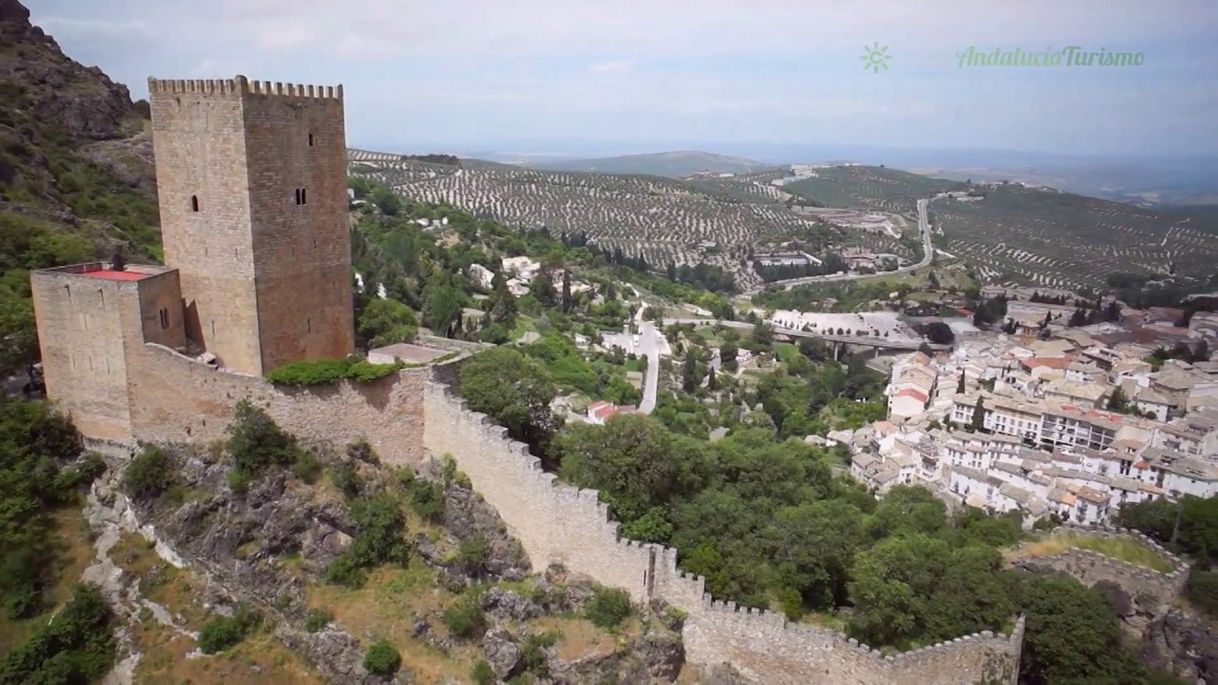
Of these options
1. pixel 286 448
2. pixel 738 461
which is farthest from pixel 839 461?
pixel 286 448

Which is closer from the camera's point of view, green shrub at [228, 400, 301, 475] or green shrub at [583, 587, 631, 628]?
green shrub at [583, 587, 631, 628]

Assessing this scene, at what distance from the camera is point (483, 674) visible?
15281 mm

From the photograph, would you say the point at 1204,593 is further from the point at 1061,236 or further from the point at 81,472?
the point at 1061,236

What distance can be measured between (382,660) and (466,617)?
5.55ft

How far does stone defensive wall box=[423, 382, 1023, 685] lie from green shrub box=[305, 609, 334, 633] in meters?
3.96

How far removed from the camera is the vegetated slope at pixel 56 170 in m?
24.5

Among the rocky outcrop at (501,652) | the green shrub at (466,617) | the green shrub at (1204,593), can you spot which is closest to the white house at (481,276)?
the green shrub at (466,617)

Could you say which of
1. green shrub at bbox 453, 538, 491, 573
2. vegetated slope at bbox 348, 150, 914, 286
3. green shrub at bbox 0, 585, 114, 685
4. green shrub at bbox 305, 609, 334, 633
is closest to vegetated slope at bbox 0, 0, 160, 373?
green shrub at bbox 0, 585, 114, 685

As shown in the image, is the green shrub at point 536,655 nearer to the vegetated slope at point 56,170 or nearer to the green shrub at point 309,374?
the green shrub at point 309,374

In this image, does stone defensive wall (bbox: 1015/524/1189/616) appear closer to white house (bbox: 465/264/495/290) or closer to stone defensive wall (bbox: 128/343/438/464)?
stone defensive wall (bbox: 128/343/438/464)

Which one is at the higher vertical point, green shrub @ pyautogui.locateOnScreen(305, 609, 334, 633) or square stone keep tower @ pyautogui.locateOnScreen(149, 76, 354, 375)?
square stone keep tower @ pyautogui.locateOnScreen(149, 76, 354, 375)

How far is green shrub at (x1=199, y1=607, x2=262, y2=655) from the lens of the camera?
625 inches

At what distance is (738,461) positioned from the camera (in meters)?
22.0

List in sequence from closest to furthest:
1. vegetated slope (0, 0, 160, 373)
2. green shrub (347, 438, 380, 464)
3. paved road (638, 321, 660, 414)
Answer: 1. green shrub (347, 438, 380, 464)
2. vegetated slope (0, 0, 160, 373)
3. paved road (638, 321, 660, 414)
